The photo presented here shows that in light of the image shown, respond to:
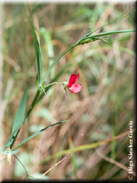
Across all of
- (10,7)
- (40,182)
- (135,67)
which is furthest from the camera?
(10,7)

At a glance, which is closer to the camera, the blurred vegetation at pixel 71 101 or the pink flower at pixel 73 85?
the pink flower at pixel 73 85

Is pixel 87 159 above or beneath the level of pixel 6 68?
beneath

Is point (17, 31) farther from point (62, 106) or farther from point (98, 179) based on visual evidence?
point (98, 179)

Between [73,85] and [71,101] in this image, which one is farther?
[71,101]

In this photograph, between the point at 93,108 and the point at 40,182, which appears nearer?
the point at 40,182

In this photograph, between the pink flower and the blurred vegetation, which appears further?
the blurred vegetation

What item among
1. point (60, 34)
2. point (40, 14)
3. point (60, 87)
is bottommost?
point (60, 87)

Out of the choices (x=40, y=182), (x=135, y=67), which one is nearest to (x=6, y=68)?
(x=40, y=182)

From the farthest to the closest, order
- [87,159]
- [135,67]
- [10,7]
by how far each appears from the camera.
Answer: [10,7]
[135,67]
[87,159]
